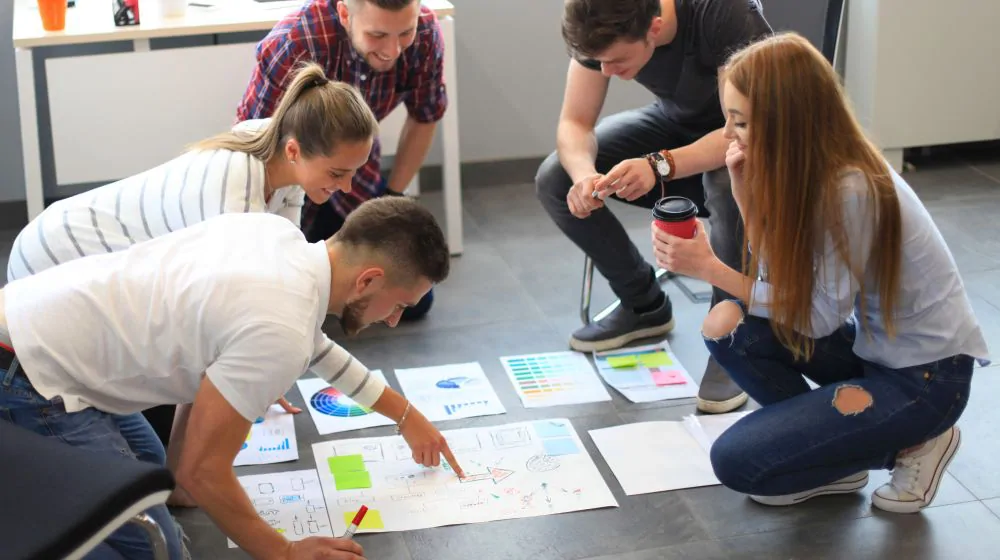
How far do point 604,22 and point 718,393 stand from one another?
0.87 meters

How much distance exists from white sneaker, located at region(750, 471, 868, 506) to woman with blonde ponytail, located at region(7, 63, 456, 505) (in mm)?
660

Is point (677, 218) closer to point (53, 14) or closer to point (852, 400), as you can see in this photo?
point (852, 400)

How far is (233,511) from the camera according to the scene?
1786 millimetres

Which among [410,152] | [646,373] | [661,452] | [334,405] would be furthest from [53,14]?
[661,452]

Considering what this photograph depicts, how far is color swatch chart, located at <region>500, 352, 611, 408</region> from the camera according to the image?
2.70 metres

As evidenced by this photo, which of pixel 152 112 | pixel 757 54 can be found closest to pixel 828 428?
pixel 757 54

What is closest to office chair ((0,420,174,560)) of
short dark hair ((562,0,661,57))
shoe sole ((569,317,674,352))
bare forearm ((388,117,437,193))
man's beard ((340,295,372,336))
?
man's beard ((340,295,372,336))

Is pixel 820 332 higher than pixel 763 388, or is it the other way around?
pixel 820 332

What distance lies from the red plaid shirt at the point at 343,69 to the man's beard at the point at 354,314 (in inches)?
44.5

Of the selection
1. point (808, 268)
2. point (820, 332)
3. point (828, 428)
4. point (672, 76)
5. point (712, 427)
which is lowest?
point (712, 427)

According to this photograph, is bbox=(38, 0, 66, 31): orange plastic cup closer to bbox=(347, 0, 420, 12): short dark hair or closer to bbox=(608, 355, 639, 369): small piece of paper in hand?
bbox=(347, 0, 420, 12): short dark hair

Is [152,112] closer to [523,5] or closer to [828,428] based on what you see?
[523,5]

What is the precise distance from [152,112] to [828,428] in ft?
7.04

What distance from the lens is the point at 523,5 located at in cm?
405
